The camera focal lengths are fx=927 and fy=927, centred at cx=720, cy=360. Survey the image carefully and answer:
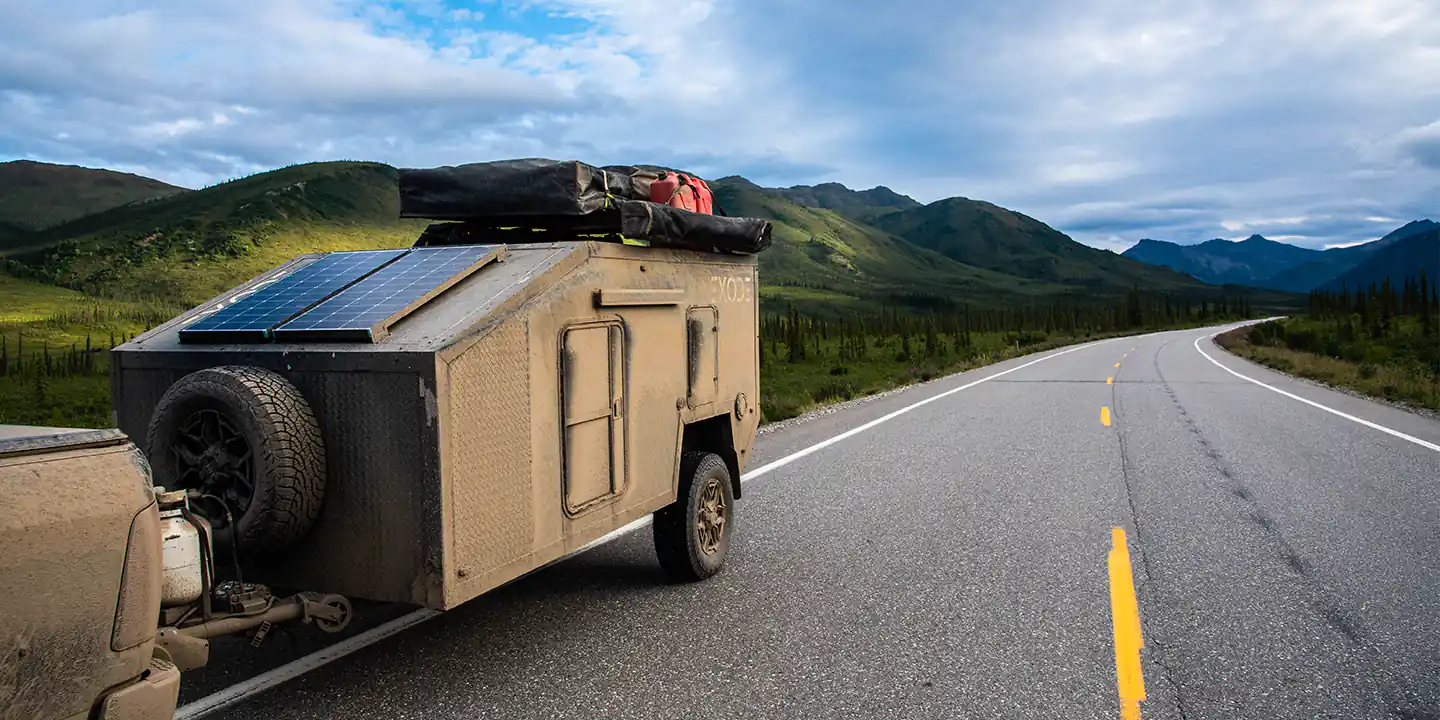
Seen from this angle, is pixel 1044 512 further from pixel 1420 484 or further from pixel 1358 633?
pixel 1420 484

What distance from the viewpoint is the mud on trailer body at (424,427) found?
347cm

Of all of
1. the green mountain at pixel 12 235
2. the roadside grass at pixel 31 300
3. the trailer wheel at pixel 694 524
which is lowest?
the trailer wheel at pixel 694 524

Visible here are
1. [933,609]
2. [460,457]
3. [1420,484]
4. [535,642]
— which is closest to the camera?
[460,457]

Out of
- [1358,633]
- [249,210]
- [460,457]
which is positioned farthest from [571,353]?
[249,210]

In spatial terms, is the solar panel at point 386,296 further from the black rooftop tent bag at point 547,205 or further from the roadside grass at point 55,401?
the roadside grass at point 55,401

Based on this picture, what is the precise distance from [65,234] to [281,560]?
576 feet

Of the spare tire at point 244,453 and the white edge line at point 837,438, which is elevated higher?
the spare tire at point 244,453

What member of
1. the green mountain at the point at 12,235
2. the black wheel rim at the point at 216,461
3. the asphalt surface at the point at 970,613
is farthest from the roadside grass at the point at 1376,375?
the green mountain at the point at 12,235

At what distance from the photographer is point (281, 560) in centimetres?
378

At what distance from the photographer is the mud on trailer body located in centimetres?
347

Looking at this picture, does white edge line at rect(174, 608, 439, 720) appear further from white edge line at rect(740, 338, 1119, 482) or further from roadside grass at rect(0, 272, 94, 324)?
roadside grass at rect(0, 272, 94, 324)

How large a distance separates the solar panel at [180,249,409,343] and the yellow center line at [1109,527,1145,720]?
3838 millimetres

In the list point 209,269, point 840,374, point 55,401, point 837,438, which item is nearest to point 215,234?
point 209,269

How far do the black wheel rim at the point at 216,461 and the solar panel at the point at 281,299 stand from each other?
1.39ft
